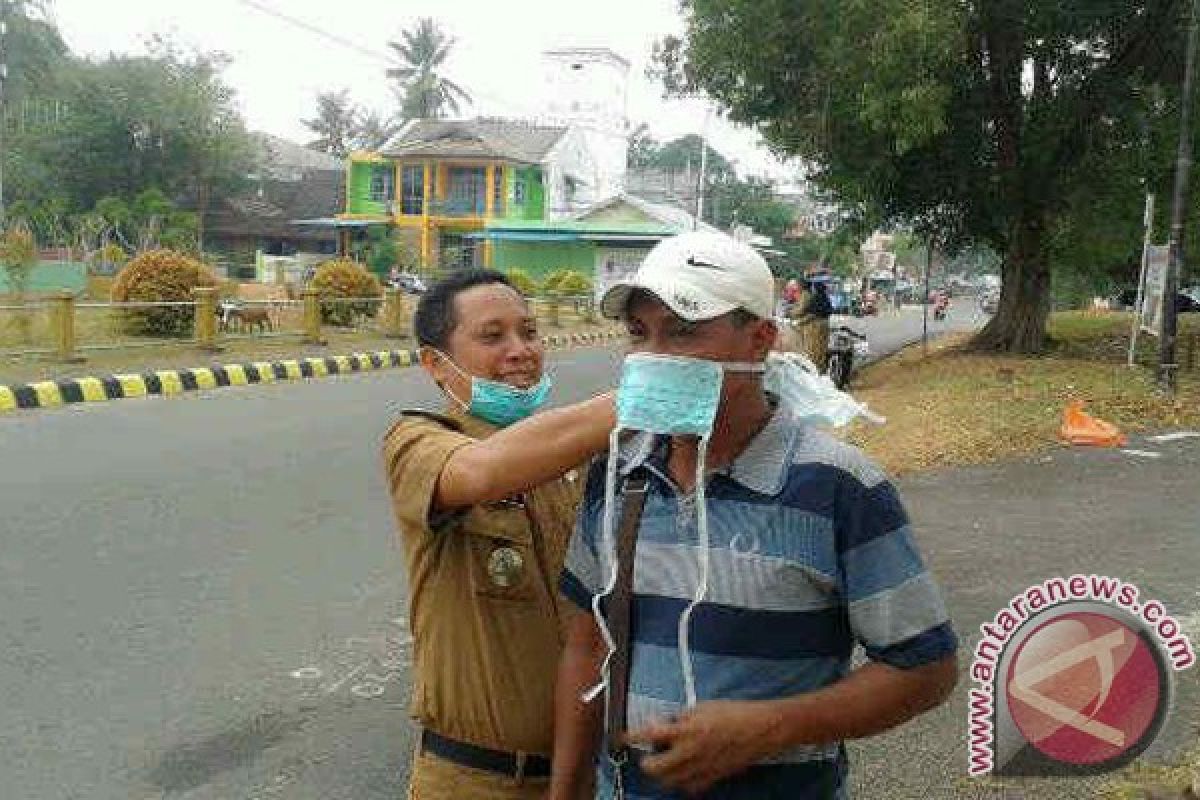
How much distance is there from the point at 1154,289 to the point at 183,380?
37.8 ft

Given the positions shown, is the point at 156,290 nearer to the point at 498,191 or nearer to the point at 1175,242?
the point at 1175,242

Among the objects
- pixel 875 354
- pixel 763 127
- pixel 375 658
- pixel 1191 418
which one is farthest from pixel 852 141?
pixel 375 658

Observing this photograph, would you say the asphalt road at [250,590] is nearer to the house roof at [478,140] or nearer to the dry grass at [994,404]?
the dry grass at [994,404]

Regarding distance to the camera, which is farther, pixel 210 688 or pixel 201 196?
pixel 201 196

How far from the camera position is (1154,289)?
13945 millimetres

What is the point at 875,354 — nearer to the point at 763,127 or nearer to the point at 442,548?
the point at 763,127

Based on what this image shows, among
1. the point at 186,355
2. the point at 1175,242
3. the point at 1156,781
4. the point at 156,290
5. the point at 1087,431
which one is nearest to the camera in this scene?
the point at 1156,781

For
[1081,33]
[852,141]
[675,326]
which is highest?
[1081,33]

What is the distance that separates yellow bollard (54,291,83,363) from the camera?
46.4ft

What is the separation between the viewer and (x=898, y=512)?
1.65 metres

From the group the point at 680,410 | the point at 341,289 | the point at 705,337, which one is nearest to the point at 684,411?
the point at 680,410

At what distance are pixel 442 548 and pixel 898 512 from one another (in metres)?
0.81

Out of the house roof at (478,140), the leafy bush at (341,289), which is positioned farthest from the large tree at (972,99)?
the house roof at (478,140)

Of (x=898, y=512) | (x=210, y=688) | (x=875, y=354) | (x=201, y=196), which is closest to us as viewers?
(x=898, y=512)
